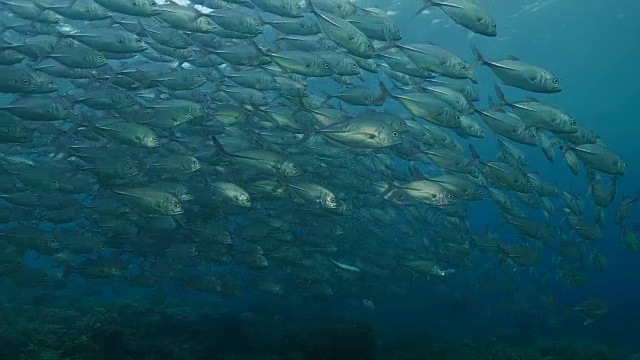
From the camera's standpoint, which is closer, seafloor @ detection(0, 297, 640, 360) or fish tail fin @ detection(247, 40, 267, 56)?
fish tail fin @ detection(247, 40, 267, 56)

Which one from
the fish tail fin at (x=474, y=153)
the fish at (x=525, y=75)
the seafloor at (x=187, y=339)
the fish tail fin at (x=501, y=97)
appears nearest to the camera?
the fish at (x=525, y=75)

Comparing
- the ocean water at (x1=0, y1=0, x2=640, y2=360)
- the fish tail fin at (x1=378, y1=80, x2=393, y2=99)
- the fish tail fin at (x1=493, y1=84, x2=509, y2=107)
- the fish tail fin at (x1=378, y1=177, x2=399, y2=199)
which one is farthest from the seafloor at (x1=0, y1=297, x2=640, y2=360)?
the fish tail fin at (x1=493, y1=84, x2=509, y2=107)

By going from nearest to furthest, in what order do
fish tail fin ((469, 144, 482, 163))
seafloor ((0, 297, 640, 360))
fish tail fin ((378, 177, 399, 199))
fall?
fish tail fin ((378, 177, 399, 199)), fish tail fin ((469, 144, 482, 163)), seafloor ((0, 297, 640, 360))

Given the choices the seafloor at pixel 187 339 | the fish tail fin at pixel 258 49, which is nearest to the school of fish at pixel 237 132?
the fish tail fin at pixel 258 49

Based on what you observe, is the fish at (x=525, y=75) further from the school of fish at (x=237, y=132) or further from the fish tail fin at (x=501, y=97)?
the fish tail fin at (x=501, y=97)

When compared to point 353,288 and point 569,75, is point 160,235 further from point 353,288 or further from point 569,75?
point 569,75

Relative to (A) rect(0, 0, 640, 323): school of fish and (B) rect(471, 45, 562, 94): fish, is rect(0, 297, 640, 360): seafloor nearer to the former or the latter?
(A) rect(0, 0, 640, 323): school of fish

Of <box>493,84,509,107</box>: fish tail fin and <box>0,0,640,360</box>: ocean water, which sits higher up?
<box>493,84,509,107</box>: fish tail fin

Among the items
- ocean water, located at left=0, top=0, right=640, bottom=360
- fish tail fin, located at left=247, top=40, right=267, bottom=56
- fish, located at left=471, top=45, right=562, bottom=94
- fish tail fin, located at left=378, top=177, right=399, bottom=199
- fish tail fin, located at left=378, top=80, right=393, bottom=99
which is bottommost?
ocean water, located at left=0, top=0, right=640, bottom=360

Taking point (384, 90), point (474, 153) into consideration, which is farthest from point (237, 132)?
point (474, 153)

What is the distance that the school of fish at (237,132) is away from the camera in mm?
7652

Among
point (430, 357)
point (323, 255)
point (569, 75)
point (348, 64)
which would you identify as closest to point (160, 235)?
point (323, 255)

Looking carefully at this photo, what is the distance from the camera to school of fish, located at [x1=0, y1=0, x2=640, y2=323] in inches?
301

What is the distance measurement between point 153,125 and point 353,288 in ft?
38.3
